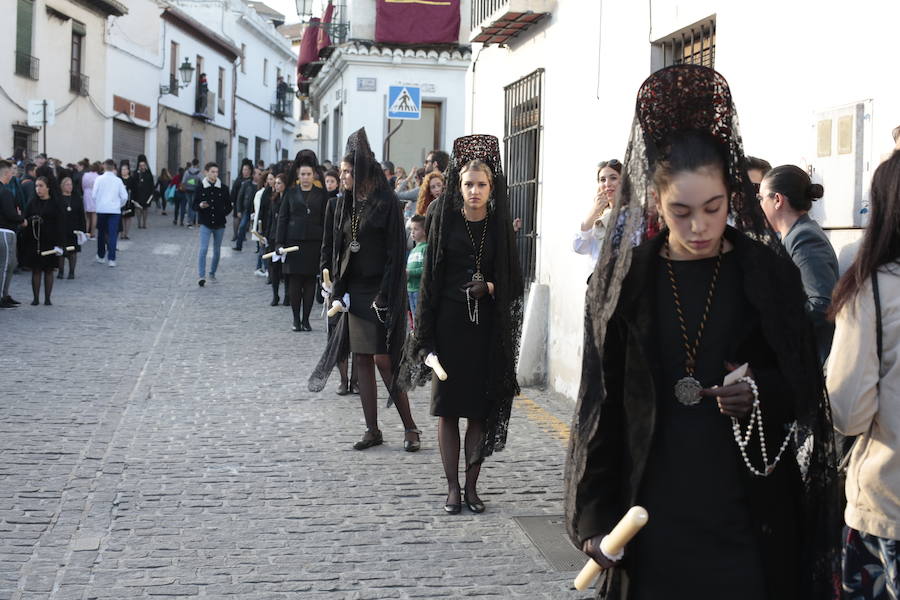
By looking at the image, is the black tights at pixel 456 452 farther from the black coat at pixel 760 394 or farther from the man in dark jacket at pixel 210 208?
the man in dark jacket at pixel 210 208

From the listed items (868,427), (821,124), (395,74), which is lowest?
(868,427)

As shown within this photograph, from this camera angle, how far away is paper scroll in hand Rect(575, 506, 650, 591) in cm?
244

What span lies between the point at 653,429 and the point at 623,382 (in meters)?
0.17

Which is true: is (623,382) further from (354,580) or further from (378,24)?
(378,24)

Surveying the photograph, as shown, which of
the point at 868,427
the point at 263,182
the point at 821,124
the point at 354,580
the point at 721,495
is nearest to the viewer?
the point at 721,495

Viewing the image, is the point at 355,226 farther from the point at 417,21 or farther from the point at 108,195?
the point at 417,21

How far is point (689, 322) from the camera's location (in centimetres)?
272

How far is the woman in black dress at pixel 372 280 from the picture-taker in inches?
298

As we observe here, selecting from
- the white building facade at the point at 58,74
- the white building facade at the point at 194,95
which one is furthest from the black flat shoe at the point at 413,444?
the white building facade at the point at 194,95

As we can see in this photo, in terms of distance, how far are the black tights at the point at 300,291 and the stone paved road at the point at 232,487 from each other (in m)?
1.41

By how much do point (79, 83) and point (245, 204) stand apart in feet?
44.8

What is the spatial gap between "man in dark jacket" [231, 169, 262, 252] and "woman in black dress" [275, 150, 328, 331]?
7.59m

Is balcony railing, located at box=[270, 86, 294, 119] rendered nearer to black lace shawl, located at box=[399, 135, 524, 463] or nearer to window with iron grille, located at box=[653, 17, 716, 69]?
window with iron grille, located at box=[653, 17, 716, 69]

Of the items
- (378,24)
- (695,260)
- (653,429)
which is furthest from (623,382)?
(378,24)
